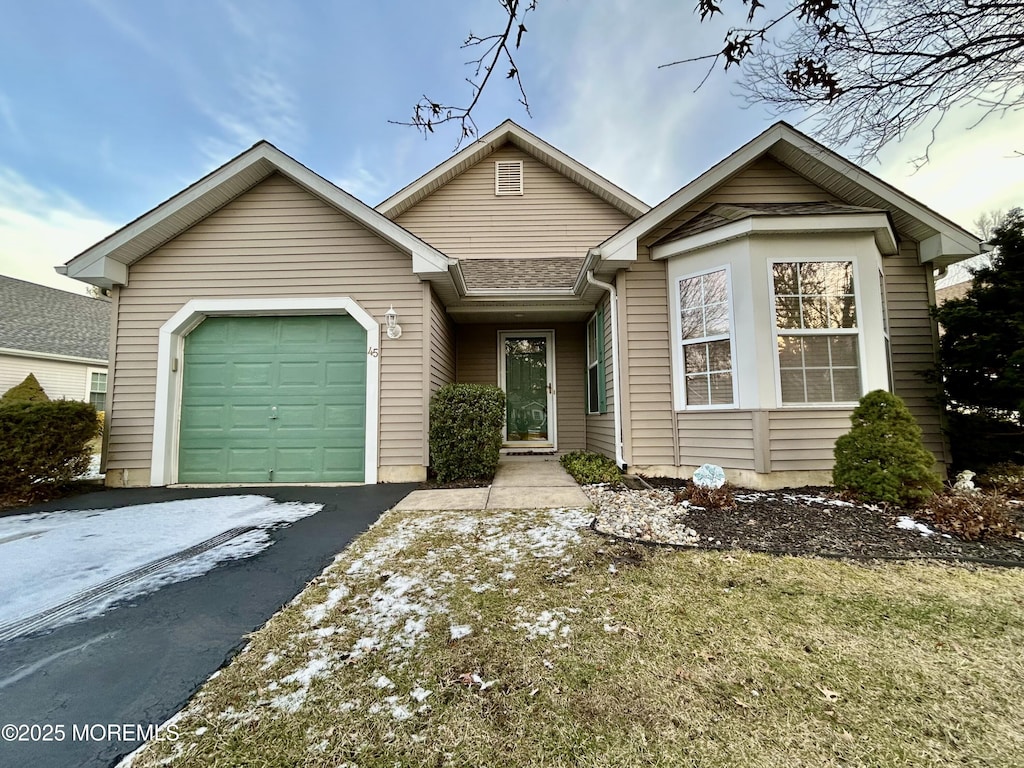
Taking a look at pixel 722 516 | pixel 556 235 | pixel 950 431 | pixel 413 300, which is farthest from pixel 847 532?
pixel 556 235

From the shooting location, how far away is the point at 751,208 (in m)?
5.29

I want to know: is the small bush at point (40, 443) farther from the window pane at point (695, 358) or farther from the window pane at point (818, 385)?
the window pane at point (818, 385)

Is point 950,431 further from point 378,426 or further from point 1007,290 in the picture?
point 378,426

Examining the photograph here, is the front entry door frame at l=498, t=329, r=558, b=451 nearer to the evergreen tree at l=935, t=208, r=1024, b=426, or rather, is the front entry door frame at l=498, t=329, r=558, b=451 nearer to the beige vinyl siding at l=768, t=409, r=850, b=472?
the beige vinyl siding at l=768, t=409, r=850, b=472

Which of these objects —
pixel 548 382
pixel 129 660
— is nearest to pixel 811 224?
pixel 548 382

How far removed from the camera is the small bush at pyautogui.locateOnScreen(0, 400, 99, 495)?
181 inches

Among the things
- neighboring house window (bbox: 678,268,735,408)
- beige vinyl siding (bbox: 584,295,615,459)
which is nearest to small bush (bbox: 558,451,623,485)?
beige vinyl siding (bbox: 584,295,615,459)

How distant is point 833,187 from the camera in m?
5.71

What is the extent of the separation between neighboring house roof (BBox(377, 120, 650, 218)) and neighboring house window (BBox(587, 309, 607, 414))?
266 centimetres

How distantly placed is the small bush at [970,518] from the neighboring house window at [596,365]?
382cm

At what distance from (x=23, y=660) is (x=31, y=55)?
11.0 metres

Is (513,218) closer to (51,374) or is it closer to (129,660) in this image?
(129,660)

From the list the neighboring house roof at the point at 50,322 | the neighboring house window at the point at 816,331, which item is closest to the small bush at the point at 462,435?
the neighboring house window at the point at 816,331

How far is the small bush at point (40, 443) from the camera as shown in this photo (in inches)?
181
